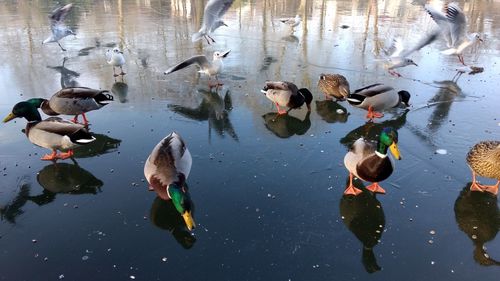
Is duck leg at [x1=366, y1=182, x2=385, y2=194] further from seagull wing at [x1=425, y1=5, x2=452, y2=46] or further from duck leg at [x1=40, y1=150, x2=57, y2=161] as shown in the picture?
seagull wing at [x1=425, y1=5, x2=452, y2=46]

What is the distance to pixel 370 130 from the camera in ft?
19.4

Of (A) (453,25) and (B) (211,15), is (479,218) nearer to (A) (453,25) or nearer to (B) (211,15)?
(A) (453,25)

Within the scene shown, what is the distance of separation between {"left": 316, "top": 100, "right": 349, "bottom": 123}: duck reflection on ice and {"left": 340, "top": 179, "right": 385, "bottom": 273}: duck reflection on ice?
83.9 inches

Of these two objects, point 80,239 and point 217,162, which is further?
point 217,162

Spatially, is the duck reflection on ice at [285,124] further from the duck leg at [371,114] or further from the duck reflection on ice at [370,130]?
the duck leg at [371,114]

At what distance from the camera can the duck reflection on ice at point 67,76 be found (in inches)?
311

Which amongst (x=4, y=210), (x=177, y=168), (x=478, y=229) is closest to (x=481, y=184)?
(x=478, y=229)

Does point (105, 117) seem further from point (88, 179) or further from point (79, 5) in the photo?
point (79, 5)

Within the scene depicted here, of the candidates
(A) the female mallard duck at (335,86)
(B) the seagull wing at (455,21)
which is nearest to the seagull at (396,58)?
(B) the seagull wing at (455,21)

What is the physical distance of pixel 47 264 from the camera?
10.6 feet

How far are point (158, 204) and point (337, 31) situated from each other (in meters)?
11.5

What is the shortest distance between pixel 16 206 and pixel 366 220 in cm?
364

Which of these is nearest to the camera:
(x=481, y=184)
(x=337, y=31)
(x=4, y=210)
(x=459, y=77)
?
(x=4, y=210)

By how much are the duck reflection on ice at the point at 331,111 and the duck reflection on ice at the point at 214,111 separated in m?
1.60
